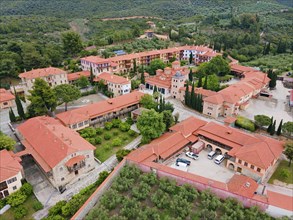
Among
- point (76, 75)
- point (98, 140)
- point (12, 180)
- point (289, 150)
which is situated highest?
point (76, 75)

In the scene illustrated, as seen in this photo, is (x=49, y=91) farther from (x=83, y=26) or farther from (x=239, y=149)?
(x=83, y=26)

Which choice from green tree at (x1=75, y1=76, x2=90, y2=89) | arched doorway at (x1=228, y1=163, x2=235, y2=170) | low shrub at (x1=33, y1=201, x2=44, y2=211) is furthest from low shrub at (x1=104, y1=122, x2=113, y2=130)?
arched doorway at (x1=228, y1=163, x2=235, y2=170)

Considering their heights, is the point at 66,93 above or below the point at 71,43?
below

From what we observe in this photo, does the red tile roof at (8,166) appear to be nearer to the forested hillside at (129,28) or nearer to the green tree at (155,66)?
the forested hillside at (129,28)

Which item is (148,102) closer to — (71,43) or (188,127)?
(188,127)

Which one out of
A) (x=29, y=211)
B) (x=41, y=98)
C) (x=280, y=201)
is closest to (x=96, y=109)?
(x=41, y=98)

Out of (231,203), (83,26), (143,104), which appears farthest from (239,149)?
(83,26)
